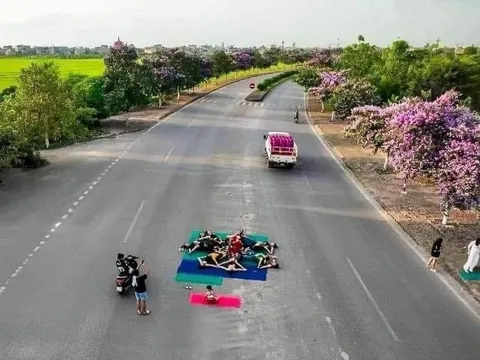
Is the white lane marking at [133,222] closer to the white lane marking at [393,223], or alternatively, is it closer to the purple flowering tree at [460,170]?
the white lane marking at [393,223]

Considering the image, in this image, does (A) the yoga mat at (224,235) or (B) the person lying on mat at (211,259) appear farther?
(A) the yoga mat at (224,235)

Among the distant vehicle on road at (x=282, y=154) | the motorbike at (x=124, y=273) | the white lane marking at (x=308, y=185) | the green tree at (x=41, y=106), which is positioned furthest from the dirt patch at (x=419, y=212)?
the green tree at (x=41, y=106)

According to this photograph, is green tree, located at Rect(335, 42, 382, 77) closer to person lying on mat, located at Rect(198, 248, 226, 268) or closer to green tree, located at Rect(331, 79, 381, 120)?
green tree, located at Rect(331, 79, 381, 120)

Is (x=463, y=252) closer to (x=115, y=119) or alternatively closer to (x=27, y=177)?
(x=27, y=177)

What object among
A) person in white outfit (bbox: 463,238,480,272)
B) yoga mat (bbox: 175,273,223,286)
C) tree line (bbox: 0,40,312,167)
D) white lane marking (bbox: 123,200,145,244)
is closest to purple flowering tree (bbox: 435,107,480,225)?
person in white outfit (bbox: 463,238,480,272)

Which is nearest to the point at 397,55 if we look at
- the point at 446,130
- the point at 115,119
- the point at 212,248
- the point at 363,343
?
the point at 115,119

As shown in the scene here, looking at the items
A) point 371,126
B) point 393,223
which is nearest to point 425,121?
point 393,223
